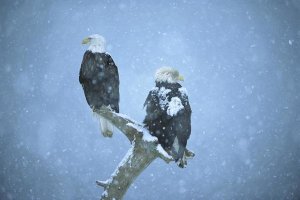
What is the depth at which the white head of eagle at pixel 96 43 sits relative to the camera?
322 centimetres

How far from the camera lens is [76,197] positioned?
3766cm

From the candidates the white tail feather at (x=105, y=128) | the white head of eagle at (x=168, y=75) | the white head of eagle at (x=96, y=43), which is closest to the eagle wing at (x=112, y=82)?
the white head of eagle at (x=96, y=43)

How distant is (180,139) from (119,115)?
57cm

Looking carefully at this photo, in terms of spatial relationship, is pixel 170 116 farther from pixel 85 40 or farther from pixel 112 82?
pixel 85 40

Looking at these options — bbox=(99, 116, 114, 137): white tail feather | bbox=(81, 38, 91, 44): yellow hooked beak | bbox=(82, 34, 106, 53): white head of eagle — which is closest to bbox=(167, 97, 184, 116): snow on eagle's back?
bbox=(99, 116, 114, 137): white tail feather

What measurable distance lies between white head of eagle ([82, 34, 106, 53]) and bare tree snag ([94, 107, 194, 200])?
0.92 m

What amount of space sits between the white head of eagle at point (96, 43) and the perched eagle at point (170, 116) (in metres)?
0.74

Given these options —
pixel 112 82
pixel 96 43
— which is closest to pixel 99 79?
pixel 112 82

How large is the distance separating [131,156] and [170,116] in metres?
0.47

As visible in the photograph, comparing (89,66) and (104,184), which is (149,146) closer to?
(104,184)

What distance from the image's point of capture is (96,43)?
325 cm

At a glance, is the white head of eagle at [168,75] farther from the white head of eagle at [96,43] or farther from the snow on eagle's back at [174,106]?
the white head of eagle at [96,43]

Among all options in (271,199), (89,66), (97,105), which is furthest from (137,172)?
(271,199)

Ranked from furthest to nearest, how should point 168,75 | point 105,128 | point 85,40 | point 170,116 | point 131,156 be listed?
point 85,40 < point 105,128 < point 168,75 < point 170,116 < point 131,156
